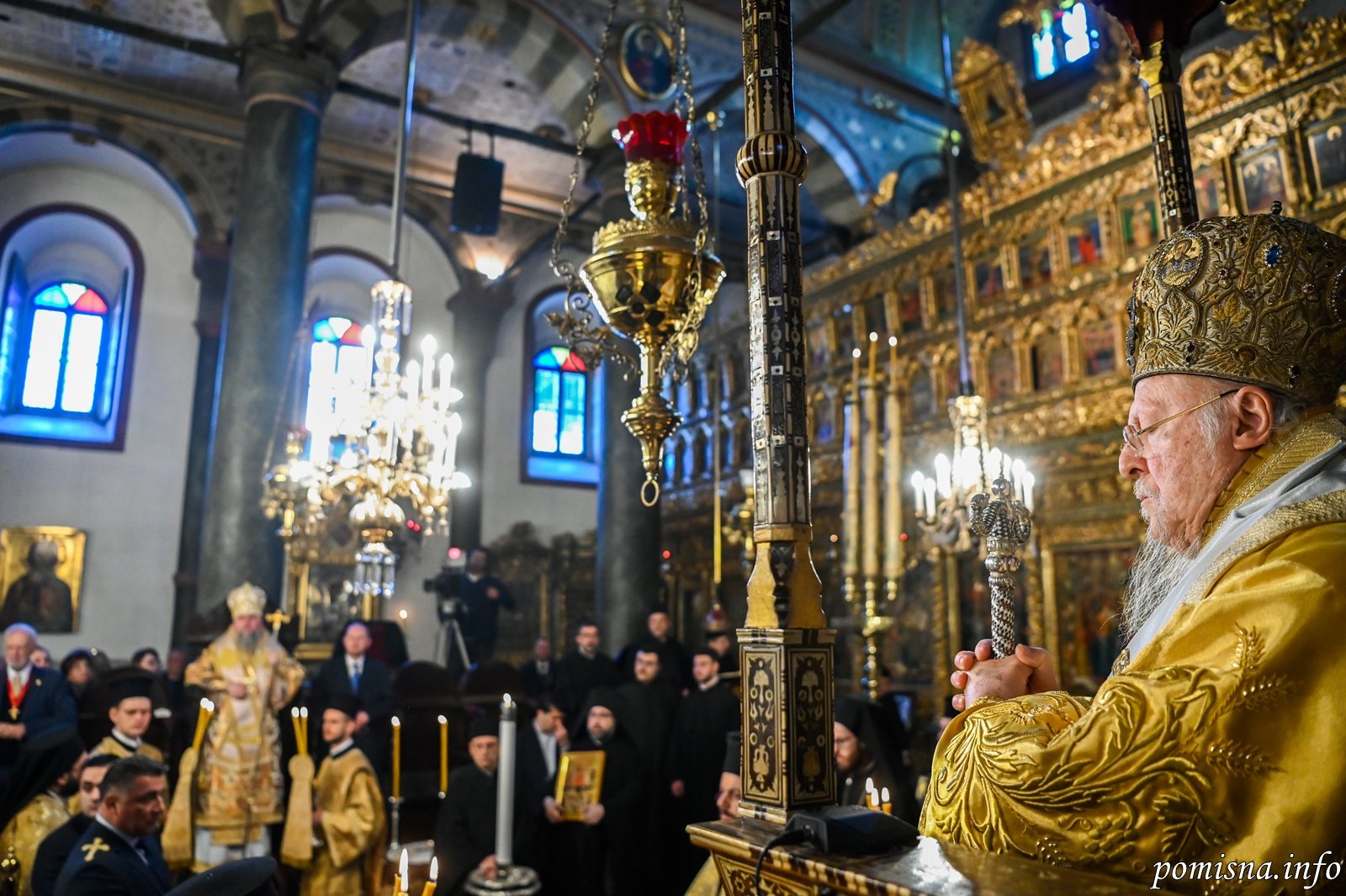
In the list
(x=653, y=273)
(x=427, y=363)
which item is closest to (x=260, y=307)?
→ (x=427, y=363)

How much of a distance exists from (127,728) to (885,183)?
10194 mm

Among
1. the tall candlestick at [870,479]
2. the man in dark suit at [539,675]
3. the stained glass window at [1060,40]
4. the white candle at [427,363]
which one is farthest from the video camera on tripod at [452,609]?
the stained glass window at [1060,40]

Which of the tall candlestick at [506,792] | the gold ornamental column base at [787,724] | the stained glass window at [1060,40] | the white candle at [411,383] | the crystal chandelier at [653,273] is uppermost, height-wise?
the stained glass window at [1060,40]

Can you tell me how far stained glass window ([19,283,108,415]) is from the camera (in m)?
13.2

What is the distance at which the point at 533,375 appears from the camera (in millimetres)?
16734

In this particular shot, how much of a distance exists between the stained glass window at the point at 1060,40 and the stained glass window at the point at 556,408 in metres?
8.83

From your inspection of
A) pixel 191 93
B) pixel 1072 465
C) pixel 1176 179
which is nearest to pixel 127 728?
pixel 1176 179

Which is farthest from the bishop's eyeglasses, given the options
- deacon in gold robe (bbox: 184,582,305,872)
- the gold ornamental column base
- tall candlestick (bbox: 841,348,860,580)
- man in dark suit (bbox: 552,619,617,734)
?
man in dark suit (bbox: 552,619,617,734)

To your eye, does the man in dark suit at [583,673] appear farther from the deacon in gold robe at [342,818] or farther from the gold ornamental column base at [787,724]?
the gold ornamental column base at [787,724]

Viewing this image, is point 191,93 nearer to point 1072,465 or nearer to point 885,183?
point 885,183

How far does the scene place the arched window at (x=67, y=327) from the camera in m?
13.0

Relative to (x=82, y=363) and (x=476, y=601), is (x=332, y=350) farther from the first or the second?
(x=476, y=601)

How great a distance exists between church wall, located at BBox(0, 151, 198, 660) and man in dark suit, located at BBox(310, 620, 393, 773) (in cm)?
767

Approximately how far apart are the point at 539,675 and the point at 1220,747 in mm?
10069
